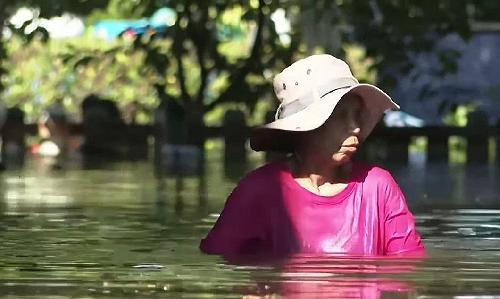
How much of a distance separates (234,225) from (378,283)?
770mm

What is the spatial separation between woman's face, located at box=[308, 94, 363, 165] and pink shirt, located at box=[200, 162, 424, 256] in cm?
14

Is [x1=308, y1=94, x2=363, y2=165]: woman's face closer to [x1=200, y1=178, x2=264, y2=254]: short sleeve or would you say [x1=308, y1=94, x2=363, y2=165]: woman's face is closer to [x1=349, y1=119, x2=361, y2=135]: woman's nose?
[x1=349, y1=119, x2=361, y2=135]: woman's nose

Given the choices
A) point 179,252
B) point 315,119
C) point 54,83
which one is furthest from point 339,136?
point 54,83

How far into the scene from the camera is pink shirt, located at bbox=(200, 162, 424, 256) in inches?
246

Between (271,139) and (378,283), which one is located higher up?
(271,139)

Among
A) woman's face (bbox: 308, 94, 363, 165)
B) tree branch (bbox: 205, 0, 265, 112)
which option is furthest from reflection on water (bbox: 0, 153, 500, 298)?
tree branch (bbox: 205, 0, 265, 112)

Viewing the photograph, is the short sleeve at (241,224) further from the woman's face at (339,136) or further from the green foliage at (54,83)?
the green foliage at (54,83)

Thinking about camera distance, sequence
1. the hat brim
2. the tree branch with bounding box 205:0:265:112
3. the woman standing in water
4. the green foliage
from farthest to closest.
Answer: the green foliage
the tree branch with bounding box 205:0:265:112
the woman standing in water
the hat brim

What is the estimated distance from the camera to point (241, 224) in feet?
20.9

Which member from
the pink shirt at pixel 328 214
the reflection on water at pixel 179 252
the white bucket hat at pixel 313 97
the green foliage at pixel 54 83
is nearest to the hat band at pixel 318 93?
the white bucket hat at pixel 313 97

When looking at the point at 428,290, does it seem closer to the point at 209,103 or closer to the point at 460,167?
the point at 460,167

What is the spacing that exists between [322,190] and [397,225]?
0.33 meters

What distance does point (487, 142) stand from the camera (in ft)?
67.4

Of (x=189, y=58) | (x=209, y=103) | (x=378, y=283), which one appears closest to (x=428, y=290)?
(x=378, y=283)
